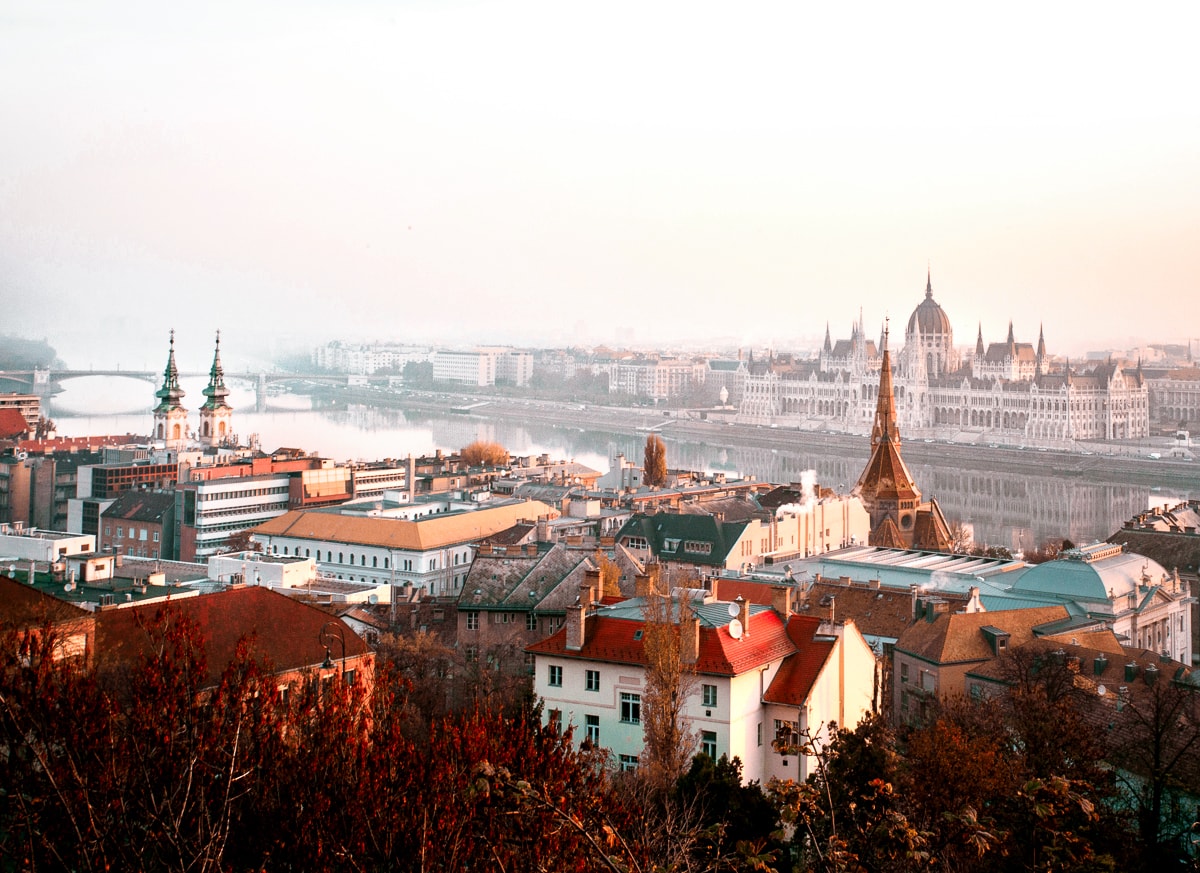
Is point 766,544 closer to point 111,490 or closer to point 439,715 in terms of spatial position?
point 439,715

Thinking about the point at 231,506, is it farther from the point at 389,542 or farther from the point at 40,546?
the point at 40,546

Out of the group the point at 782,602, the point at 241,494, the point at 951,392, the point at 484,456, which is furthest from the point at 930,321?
the point at 782,602

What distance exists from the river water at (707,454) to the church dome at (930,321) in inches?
405

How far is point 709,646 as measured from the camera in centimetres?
705

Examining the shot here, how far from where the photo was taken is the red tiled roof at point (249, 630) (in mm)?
6789

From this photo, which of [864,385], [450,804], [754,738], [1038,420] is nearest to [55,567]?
[754,738]

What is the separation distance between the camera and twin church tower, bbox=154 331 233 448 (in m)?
27.5

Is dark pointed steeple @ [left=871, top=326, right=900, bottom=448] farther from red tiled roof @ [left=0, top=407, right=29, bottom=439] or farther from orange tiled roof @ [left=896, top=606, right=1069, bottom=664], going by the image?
red tiled roof @ [left=0, top=407, right=29, bottom=439]

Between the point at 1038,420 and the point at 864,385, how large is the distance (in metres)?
9.80

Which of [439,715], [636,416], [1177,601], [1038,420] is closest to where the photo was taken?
[439,715]

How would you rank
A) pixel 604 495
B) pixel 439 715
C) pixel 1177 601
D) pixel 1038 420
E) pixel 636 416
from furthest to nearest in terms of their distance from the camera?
pixel 636 416 < pixel 1038 420 < pixel 604 495 < pixel 1177 601 < pixel 439 715

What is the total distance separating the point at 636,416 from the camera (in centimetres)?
5597

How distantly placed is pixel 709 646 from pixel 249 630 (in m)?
2.14

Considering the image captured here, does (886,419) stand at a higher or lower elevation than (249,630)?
higher
